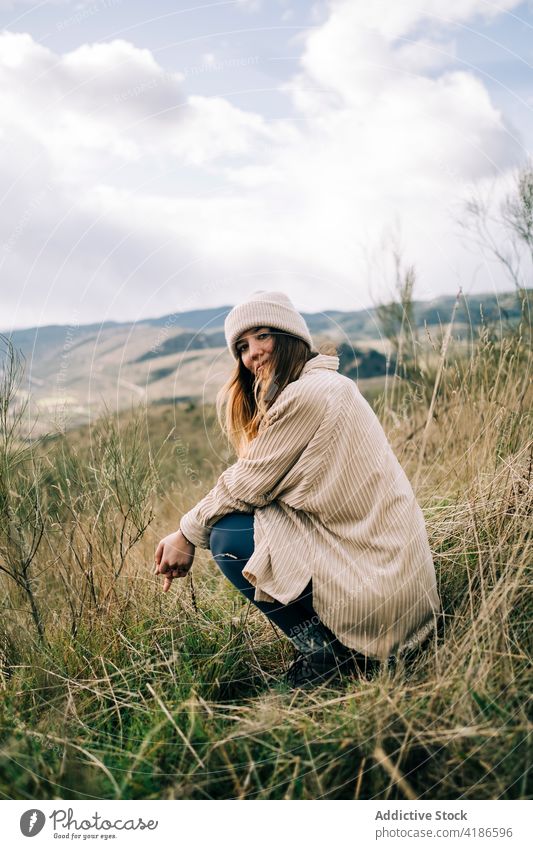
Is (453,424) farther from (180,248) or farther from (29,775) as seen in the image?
(29,775)

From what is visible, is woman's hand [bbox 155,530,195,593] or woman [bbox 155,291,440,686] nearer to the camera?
woman [bbox 155,291,440,686]

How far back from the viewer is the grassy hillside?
1.68 metres

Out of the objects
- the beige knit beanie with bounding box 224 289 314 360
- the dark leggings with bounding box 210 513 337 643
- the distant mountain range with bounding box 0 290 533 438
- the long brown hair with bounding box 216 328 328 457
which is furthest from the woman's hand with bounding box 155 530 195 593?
the beige knit beanie with bounding box 224 289 314 360

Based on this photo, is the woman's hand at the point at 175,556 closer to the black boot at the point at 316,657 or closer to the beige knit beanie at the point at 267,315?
the black boot at the point at 316,657

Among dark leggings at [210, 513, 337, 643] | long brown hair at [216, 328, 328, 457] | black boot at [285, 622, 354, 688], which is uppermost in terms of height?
long brown hair at [216, 328, 328, 457]

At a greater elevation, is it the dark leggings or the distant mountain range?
the distant mountain range

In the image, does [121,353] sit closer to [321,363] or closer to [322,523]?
[321,363]

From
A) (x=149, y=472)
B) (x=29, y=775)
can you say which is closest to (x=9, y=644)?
(x=29, y=775)

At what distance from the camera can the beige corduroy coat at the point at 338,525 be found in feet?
6.40

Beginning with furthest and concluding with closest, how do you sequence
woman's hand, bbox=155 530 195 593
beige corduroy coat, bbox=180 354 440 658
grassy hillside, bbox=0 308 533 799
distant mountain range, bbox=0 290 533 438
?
1. distant mountain range, bbox=0 290 533 438
2. woman's hand, bbox=155 530 195 593
3. beige corduroy coat, bbox=180 354 440 658
4. grassy hillside, bbox=0 308 533 799

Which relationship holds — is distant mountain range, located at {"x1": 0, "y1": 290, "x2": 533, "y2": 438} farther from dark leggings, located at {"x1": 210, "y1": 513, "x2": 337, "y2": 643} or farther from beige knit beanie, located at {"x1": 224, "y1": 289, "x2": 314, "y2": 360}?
dark leggings, located at {"x1": 210, "y1": 513, "x2": 337, "y2": 643}

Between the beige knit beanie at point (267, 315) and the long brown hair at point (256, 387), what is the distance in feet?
0.14

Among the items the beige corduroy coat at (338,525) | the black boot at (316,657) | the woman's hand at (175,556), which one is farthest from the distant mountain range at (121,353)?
the black boot at (316,657)

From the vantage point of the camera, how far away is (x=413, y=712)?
1.73m
